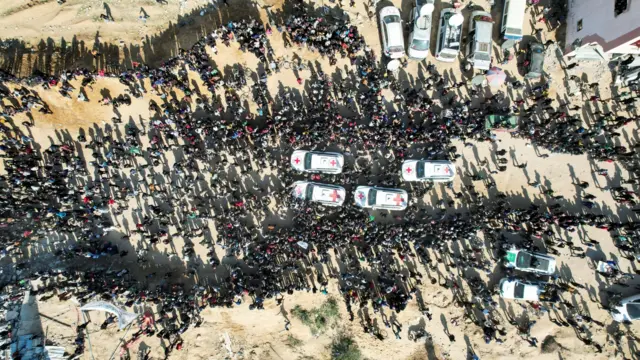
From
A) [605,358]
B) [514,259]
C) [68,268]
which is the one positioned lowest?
[605,358]

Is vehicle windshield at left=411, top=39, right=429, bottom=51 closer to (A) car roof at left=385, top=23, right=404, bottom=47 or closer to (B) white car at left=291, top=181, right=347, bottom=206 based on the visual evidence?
(A) car roof at left=385, top=23, right=404, bottom=47

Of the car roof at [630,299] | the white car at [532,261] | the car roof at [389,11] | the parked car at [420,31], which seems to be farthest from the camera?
the car roof at [389,11]

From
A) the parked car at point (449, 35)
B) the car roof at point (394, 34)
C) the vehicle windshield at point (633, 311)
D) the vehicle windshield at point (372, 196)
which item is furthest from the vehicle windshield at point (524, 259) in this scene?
the car roof at point (394, 34)

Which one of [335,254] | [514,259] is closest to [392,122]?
[335,254]

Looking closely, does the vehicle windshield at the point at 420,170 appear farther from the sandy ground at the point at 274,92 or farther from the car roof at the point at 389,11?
the car roof at the point at 389,11

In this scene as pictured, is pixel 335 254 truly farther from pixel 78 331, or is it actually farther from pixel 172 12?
pixel 172 12

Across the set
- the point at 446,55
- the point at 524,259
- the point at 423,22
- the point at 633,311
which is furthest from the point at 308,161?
the point at 633,311

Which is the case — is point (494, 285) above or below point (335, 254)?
below

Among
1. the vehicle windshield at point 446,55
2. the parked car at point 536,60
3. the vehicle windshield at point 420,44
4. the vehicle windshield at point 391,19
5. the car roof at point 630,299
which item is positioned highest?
the vehicle windshield at point 391,19

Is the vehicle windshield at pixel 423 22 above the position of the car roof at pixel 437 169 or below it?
above
